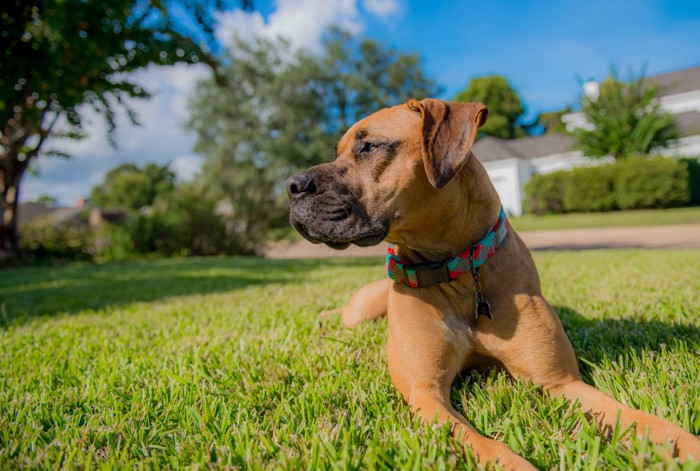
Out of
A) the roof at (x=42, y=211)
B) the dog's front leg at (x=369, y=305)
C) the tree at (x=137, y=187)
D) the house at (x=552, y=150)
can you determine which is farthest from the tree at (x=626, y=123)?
the tree at (x=137, y=187)

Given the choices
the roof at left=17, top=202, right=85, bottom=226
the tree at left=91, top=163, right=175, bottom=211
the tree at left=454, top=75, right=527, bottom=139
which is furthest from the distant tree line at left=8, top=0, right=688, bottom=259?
the tree at left=91, top=163, right=175, bottom=211

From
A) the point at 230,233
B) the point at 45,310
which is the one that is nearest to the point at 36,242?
the point at 230,233

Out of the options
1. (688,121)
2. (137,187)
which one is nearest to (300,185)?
(688,121)

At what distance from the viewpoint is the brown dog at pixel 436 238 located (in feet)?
6.55

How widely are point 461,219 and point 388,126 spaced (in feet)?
1.90

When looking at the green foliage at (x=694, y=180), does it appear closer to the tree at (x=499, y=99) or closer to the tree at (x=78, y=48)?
the tree at (x=78, y=48)

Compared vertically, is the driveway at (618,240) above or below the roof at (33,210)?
below

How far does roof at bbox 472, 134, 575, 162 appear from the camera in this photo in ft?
105

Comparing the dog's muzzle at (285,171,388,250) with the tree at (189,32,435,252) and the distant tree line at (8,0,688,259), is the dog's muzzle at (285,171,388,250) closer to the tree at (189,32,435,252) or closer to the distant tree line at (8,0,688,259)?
the distant tree line at (8,0,688,259)

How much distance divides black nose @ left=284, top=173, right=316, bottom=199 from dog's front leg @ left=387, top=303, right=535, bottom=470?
0.73 metres

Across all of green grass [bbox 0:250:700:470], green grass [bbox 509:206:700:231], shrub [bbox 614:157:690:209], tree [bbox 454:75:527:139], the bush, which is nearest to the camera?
green grass [bbox 0:250:700:470]

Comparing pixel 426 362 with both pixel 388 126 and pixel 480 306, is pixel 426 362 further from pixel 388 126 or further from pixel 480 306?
pixel 388 126

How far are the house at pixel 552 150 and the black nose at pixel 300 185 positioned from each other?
92.3ft

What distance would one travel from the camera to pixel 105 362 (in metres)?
2.81
